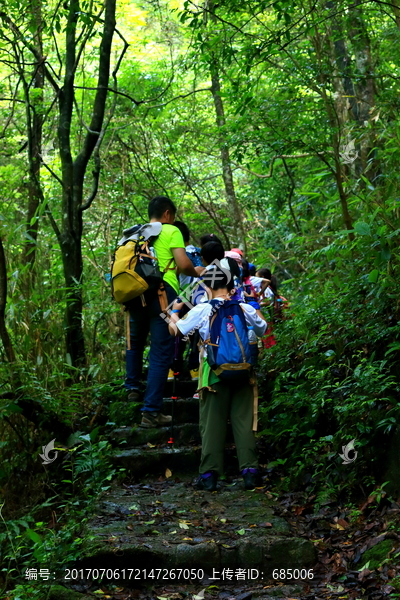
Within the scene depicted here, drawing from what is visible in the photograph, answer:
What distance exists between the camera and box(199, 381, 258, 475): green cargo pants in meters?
4.61

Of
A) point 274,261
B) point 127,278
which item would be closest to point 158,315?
point 127,278

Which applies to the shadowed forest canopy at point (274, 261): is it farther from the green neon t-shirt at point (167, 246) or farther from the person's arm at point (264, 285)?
the green neon t-shirt at point (167, 246)

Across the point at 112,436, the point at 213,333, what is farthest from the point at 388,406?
the point at 112,436

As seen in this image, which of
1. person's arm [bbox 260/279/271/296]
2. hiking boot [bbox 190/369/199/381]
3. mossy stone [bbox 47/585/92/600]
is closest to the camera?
mossy stone [bbox 47/585/92/600]

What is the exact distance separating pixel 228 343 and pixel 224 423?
2.08 feet

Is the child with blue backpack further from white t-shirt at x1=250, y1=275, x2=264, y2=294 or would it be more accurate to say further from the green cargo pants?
white t-shirt at x1=250, y1=275, x2=264, y2=294

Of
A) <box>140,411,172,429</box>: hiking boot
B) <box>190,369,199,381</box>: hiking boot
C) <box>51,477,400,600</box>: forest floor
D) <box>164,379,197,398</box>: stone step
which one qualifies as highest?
<box>190,369,199,381</box>: hiking boot

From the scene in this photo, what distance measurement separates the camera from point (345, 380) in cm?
449

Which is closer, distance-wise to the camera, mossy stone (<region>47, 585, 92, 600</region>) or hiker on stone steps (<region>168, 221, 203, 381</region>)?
mossy stone (<region>47, 585, 92, 600</region>)

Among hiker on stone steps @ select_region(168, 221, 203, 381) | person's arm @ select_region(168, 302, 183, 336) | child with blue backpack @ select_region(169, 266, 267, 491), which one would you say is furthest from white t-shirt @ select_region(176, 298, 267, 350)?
hiker on stone steps @ select_region(168, 221, 203, 381)

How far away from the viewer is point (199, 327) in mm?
4664

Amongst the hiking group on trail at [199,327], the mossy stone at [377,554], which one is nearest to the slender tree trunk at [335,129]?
the hiking group on trail at [199,327]

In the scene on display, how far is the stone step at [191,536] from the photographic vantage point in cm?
342

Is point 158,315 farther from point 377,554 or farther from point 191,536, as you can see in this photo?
point 377,554
